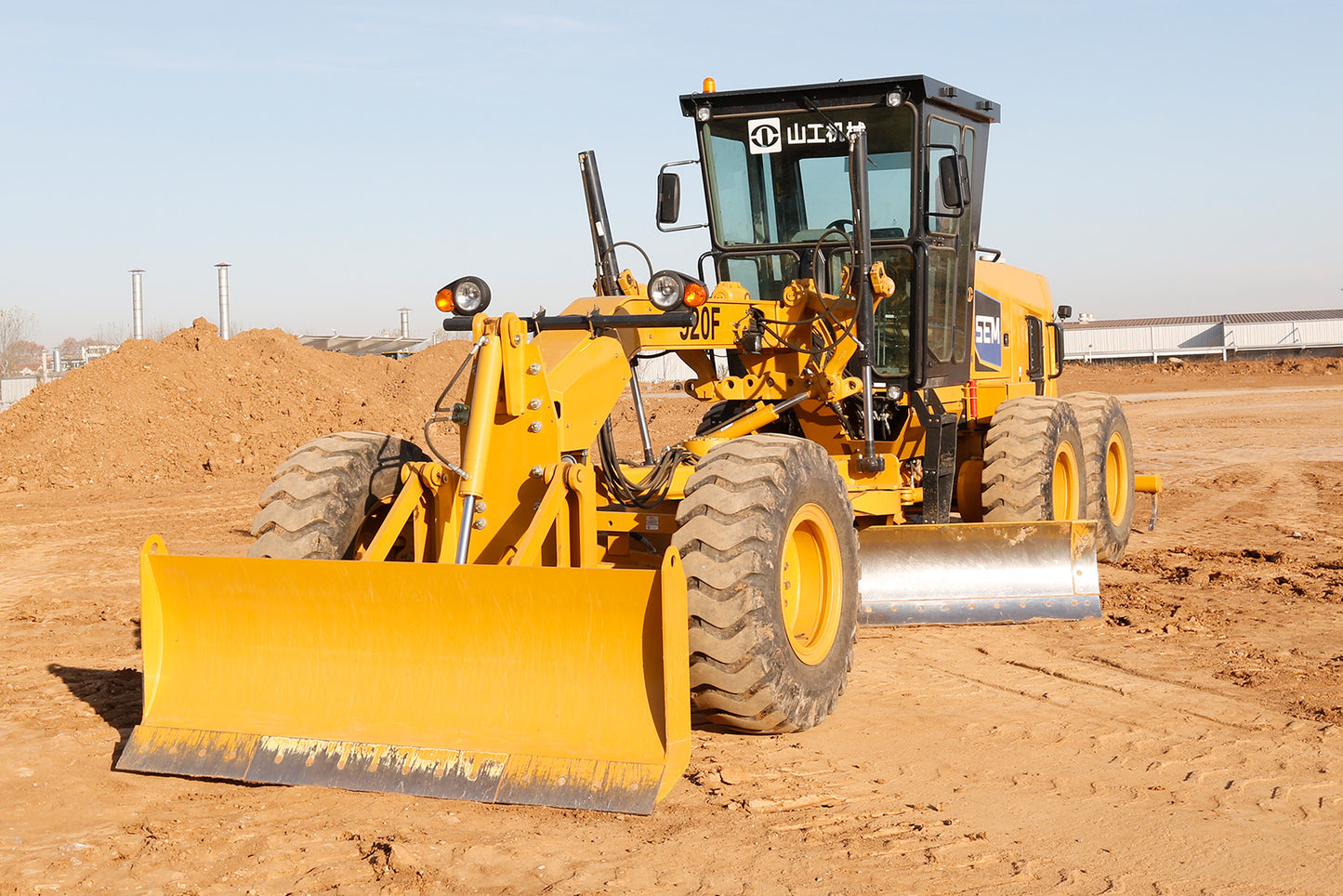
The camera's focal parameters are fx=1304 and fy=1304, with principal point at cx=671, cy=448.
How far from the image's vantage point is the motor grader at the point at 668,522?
15.3 ft

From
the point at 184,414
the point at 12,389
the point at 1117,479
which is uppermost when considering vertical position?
the point at 12,389

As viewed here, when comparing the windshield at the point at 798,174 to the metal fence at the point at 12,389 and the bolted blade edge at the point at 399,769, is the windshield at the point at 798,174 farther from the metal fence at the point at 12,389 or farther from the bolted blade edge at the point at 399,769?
the metal fence at the point at 12,389

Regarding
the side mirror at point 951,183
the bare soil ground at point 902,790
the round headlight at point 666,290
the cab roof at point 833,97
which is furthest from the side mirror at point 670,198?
the bare soil ground at point 902,790

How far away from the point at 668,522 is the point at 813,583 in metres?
0.79

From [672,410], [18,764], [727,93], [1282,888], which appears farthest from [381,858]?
[672,410]

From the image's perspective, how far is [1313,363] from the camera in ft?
133

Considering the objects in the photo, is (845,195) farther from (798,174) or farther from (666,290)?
(666,290)

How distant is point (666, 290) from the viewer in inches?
231

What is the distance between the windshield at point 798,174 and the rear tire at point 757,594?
2.81 metres

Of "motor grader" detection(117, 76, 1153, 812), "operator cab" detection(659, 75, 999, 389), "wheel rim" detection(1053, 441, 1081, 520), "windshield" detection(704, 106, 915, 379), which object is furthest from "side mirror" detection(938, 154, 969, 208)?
"wheel rim" detection(1053, 441, 1081, 520)

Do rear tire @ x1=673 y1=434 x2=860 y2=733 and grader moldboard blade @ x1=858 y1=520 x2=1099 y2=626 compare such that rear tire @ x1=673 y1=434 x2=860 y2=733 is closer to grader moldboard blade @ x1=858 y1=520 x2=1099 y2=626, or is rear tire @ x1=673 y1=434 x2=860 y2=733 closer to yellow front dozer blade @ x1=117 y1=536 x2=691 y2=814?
yellow front dozer blade @ x1=117 y1=536 x2=691 y2=814

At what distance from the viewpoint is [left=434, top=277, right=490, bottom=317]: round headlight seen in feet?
18.5

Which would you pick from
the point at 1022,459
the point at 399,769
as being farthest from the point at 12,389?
the point at 399,769

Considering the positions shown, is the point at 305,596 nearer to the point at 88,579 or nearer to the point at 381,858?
the point at 381,858
